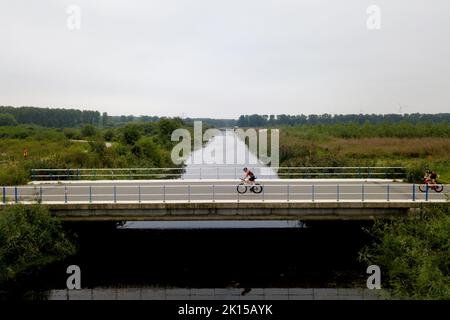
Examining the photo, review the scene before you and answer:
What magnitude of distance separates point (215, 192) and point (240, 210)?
3930 mm

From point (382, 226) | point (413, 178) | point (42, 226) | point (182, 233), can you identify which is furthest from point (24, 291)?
point (413, 178)

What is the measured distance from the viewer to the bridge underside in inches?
766

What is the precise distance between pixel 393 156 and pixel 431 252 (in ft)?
118

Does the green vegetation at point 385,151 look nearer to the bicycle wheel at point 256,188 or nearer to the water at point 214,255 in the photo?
the water at point 214,255

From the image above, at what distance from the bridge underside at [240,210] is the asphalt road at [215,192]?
639 mm

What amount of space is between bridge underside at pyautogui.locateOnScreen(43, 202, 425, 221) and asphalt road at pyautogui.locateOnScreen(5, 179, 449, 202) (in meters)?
0.64

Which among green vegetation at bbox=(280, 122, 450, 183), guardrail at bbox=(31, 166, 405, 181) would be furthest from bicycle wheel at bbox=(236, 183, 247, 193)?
green vegetation at bbox=(280, 122, 450, 183)

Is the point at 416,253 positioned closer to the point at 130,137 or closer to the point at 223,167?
the point at 223,167

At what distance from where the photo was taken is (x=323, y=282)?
1858 cm

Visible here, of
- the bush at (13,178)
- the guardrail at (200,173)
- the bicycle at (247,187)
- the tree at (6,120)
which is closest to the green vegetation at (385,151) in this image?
the guardrail at (200,173)

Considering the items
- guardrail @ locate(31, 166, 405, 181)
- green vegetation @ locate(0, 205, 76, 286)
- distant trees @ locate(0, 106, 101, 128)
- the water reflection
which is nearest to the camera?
green vegetation @ locate(0, 205, 76, 286)

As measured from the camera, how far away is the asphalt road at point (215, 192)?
21141mm

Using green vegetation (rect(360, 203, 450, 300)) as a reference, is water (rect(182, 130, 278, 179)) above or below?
above

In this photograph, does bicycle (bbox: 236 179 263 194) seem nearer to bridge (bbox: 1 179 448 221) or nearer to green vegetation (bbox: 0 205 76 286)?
bridge (bbox: 1 179 448 221)
